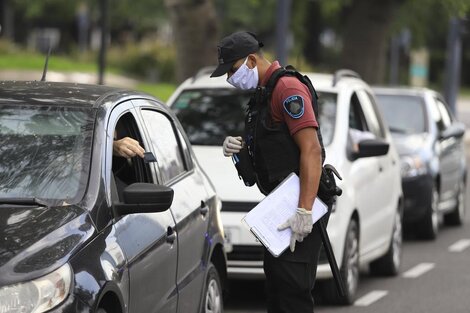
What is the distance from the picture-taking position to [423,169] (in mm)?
14617

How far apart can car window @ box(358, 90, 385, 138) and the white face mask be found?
16.3 ft

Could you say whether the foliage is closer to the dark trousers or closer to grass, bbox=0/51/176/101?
grass, bbox=0/51/176/101

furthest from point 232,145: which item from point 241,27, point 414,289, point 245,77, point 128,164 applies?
point 241,27

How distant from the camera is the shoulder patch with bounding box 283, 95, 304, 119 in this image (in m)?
6.39

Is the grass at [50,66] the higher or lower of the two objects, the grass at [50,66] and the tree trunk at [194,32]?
the lower

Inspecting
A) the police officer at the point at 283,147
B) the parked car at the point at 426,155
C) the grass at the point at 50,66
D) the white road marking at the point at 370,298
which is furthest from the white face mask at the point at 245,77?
the grass at the point at 50,66

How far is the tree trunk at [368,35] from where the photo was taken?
85.0 feet

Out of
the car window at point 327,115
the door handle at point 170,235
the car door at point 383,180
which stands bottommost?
the car door at point 383,180

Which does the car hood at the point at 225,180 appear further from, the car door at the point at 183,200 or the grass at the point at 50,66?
the grass at the point at 50,66

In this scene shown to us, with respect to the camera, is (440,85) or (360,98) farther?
(440,85)

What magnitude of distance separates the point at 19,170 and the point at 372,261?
6.29m

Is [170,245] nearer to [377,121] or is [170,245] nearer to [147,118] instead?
[147,118]

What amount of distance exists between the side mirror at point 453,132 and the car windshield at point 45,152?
9.67 meters

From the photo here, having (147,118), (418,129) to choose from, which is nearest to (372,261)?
(418,129)
